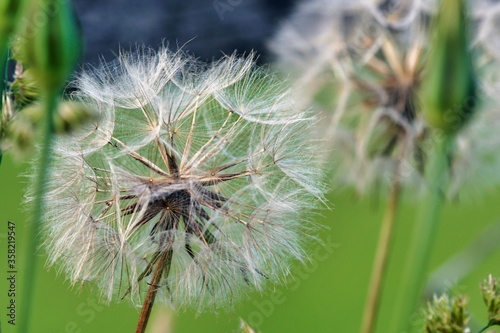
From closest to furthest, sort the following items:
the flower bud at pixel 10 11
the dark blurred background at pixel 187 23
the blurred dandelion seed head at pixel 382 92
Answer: the flower bud at pixel 10 11, the blurred dandelion seed head at pixel 382 92, the dark blurred background at pixel 187 23

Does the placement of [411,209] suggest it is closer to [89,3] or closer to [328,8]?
[328,8]

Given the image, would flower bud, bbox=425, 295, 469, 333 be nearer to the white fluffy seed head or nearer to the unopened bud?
the white fluffy seed head

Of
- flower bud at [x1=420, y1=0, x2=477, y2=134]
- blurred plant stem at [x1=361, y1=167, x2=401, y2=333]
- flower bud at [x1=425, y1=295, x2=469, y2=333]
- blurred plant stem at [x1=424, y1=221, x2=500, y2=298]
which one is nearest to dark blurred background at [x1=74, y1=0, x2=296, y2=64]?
blurred plant stem at [x1=361, y1=167, x2=401, y2=333]

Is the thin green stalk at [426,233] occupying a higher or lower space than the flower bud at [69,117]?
lower

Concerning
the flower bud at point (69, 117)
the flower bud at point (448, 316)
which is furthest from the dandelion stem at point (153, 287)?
the flower bud at point (448, 316)

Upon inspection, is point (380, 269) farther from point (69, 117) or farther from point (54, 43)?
point (54, 43)

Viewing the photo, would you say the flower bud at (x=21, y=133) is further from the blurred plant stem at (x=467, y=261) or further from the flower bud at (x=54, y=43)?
the blurred plant stem at (x=467, y=261)

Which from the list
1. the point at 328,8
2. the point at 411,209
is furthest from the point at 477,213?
the point at 328,8
